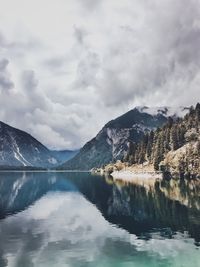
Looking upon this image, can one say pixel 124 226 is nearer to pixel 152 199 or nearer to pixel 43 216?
pixel 43 216

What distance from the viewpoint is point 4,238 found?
5859cm

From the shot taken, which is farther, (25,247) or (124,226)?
(124,226)

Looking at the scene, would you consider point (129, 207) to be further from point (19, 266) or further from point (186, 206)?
point (19, 266)

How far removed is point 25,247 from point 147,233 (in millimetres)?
19621

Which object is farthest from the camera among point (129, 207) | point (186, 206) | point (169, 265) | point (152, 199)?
point (152, 199)

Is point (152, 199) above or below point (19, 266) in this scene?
above

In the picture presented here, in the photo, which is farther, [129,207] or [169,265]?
[129,207]

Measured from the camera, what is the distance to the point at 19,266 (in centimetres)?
4303

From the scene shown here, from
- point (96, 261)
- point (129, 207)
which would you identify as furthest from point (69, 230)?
point (129, 207)

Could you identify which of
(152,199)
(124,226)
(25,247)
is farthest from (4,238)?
(152,199)

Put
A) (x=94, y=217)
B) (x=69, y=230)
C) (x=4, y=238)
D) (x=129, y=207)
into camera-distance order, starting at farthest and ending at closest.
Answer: (x=129, y=207), (x=94, y=217), (x=69, y=230), (x=4, y=238)

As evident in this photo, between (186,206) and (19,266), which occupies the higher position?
(186,206)

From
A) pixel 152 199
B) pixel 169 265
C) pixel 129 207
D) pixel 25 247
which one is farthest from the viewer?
pixel 152 199

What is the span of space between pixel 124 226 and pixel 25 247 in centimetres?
2242
